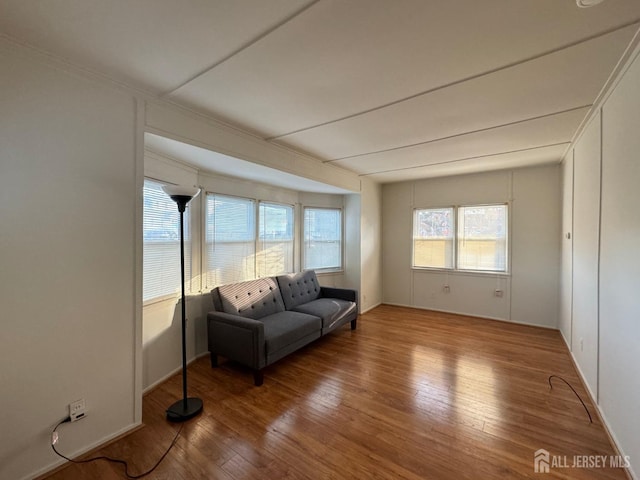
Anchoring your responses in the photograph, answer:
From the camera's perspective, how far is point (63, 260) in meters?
1.75

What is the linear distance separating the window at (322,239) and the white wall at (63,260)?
3152 mm

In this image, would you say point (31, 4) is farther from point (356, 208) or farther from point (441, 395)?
point (356, 208)

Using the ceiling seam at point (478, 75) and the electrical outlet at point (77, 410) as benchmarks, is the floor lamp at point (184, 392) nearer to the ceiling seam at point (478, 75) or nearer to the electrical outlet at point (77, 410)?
the electrical outlet at point (77, 410)

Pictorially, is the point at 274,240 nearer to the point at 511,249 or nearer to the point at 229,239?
the point at 229,239

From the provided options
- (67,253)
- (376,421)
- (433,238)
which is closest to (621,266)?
(376,421)

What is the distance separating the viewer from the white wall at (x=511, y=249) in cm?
431

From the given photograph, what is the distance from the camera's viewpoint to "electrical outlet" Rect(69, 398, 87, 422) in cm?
179

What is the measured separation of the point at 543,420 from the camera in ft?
7.13

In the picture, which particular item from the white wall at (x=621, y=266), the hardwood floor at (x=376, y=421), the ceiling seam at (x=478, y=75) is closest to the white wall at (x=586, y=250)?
the white wall at (x=621, y=266)

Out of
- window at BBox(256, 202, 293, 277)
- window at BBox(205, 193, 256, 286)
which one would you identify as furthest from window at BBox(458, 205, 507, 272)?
window at BBox(205, 193, 256, 286)

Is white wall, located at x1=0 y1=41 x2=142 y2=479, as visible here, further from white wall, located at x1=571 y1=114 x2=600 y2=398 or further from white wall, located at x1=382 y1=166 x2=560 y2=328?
white wall, located at x1=382 y1=166 x2=560 y2=328

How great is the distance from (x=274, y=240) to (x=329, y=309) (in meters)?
1.43

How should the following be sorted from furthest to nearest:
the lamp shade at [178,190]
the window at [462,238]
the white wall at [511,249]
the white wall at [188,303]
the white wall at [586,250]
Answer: the window at [462,238] < the white wall at [511,249] < the white wall at [188,303] < the white wall at [586,250] < the lamp shade at [178,190]

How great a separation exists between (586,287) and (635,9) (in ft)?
7.56
